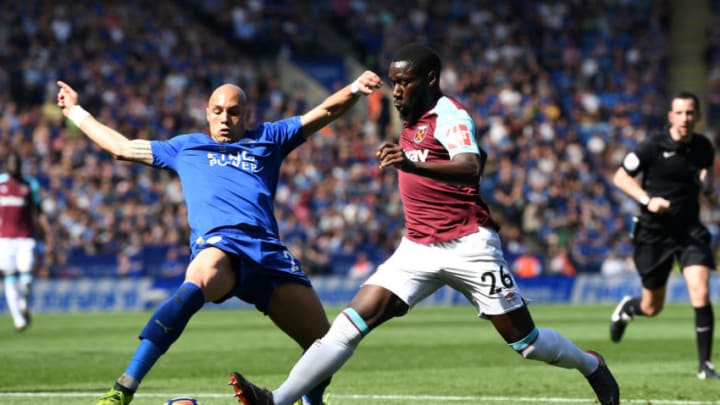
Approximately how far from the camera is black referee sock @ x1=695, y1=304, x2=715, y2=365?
12000mm

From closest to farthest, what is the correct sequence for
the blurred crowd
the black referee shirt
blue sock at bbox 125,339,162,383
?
1. blue sock at bbox 125,339,162,383
2. the black referee shirt
3. the blurred crowd

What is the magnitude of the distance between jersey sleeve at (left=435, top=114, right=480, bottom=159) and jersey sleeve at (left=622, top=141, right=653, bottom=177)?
5.10 meters

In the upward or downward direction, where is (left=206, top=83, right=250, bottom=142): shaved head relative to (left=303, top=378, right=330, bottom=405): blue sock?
→ upward

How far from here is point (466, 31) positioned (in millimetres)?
39125

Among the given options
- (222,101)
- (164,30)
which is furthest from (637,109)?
(222,101)

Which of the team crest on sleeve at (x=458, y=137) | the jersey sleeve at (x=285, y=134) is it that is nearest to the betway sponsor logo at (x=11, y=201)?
the jersey sleeve at (x=285, y=134)

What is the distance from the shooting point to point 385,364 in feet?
46.1

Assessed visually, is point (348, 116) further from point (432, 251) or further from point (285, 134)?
point (432, 251)

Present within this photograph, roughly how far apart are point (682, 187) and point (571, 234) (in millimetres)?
19678

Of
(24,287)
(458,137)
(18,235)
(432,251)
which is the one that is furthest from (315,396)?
(24,287)

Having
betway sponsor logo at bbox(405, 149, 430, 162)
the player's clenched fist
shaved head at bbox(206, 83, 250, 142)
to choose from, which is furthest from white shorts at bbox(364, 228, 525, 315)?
the player's clenched fist

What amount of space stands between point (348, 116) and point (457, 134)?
29596 mm

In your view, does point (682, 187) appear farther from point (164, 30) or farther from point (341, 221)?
point (164, 30)

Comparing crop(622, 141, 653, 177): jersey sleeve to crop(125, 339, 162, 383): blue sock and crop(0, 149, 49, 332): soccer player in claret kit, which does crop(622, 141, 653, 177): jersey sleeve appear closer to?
crop(125, 339, 162, 383): blue sock
